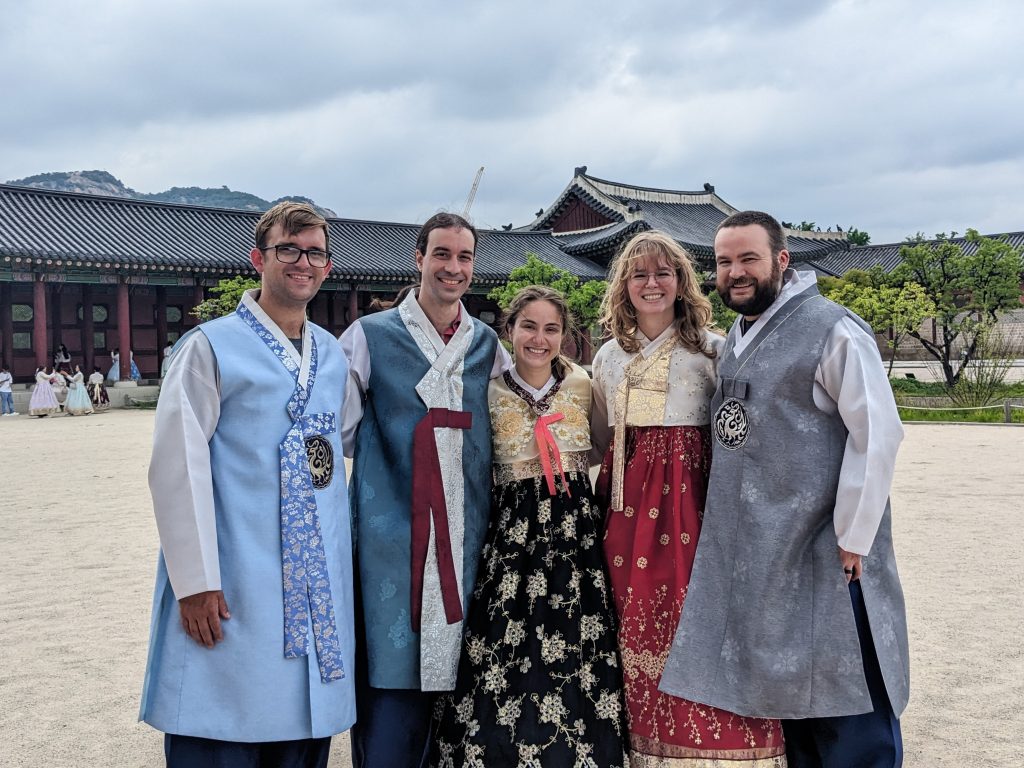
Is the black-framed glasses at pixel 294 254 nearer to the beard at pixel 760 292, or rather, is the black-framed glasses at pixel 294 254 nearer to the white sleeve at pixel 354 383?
the white sleeve at pixel 354 383

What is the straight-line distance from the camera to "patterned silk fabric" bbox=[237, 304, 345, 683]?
92.1 inches

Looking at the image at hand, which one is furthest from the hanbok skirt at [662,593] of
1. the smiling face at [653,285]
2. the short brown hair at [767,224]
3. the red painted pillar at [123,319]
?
the red painted pillar at [123,319]

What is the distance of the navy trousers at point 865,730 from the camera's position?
8.55 feet

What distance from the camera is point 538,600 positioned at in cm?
277

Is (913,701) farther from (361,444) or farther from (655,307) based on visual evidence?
(361,444)

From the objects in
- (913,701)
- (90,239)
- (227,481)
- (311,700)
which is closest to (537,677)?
(311,700)

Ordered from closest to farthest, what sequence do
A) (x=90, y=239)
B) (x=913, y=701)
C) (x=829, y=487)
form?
(x=829, y=487), (x=913, y=701), (x=90, y=239)

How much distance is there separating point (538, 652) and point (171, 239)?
22935 millimetres

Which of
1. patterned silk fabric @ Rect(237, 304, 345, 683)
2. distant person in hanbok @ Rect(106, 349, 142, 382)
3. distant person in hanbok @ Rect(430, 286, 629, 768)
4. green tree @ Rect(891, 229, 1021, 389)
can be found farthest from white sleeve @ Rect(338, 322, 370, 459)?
distant person in hanbok @ Rect(106, 349, 142, 382)

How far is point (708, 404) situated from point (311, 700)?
1678mm

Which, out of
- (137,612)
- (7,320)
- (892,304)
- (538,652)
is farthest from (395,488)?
(7,320)

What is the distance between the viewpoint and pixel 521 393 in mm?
3078

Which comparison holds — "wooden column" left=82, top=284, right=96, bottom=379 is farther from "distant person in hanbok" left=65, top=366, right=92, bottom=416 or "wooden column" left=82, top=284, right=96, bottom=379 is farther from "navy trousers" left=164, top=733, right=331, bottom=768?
"navy trousers" left=164, top=733, right=331, bottom=768

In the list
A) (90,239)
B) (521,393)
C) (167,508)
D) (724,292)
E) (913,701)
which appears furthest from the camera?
(90,239)
